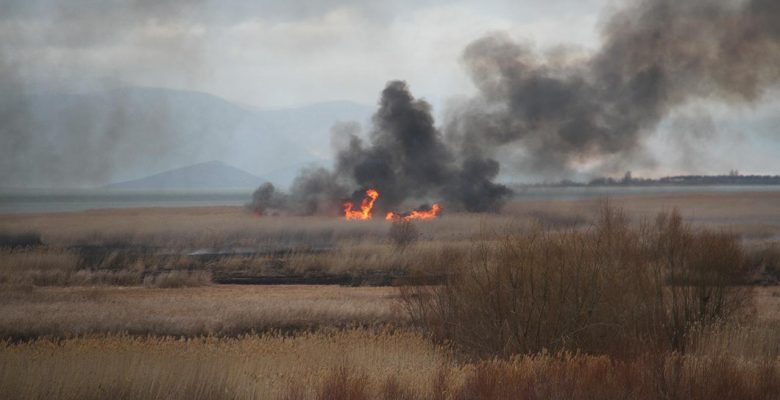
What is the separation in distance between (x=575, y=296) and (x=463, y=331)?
2536 mm

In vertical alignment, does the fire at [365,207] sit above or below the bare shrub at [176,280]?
above

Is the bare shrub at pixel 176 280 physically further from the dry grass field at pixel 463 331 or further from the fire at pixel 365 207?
the fire at pixel 365 207

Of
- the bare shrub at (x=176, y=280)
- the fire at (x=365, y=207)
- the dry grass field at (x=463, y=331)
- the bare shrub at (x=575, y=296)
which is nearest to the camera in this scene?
the dry grass field at (x=463, y=331)

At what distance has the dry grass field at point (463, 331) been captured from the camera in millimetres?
12320

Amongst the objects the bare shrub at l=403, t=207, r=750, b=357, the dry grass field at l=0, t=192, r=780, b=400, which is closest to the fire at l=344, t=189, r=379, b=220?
the dry grass field at l=0, t=192, r=780, b=400

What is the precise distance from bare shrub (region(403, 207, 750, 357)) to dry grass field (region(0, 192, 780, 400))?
4cm

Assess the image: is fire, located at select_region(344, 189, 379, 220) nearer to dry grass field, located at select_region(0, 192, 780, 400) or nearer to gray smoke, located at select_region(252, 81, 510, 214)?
gray smoke, located at select_region(252, 81, 510, 214)

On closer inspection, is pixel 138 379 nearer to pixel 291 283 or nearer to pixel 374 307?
pixel 374 307

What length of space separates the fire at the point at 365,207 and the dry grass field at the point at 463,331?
147 ft

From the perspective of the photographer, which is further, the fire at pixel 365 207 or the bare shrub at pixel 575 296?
the fire at pixel 365 207

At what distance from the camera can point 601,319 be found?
17406mm

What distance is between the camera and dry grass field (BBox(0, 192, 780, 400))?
40.4ft

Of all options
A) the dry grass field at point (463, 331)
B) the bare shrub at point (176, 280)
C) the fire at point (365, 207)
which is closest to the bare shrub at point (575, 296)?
the dry grass field at point (463, 331)

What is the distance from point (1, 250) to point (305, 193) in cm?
4455
